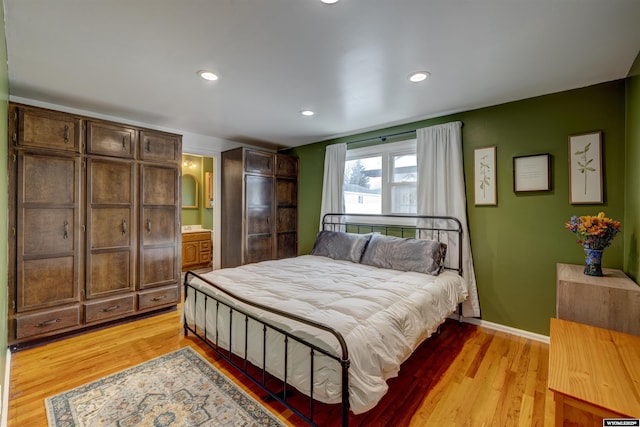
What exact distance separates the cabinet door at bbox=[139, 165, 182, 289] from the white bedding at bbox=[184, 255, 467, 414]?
37.4 inches

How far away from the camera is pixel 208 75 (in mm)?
2385

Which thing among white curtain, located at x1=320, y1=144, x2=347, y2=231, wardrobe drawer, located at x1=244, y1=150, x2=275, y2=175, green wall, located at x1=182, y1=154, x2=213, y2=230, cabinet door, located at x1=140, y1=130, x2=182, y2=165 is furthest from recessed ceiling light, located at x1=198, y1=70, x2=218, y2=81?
green wall, located at x1=182, y1=154, x2=213, y2=230

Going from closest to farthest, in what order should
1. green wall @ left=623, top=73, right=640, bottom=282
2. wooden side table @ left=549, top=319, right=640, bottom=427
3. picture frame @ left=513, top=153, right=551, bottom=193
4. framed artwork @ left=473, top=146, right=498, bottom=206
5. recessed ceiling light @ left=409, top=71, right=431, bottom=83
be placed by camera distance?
1. wooden side table @ left=549, top=319, right=640, bottom=427
2. green wall @ left=623, top=73, right=640, bottom=282
3. recessed ceiling light @ left=409, top=71, right=431, bottom=83
4. picture frame @ left=513, top=153, right=551, bottom=193
5. framed artwork @ left=473, top=146, right=498, bottom=206

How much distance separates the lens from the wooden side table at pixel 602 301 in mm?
1821

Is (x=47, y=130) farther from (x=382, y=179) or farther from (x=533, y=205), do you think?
(x=533, y=205)

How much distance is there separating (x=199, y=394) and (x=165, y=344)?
0.97m

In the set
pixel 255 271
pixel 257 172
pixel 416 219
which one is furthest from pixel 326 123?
pixel 255 271

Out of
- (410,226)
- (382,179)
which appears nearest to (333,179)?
(382,179)

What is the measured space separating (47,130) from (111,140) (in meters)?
0.50

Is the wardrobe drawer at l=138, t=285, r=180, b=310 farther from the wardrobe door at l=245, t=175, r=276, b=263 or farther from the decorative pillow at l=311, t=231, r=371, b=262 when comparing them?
the decorative pillow at l=311, t=231, r=371, b=262

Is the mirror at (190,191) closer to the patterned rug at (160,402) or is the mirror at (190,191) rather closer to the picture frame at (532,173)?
the patterned rug at (160,402)

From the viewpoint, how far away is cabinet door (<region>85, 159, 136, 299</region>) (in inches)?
116

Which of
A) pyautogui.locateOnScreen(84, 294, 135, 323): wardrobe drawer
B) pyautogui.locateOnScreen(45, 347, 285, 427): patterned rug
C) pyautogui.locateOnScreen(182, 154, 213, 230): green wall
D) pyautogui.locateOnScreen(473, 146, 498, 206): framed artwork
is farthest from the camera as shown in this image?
pyautogui.locateOnScreen(182, 154, 213, 230): green wall

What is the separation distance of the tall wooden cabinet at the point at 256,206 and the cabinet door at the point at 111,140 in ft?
4.74
